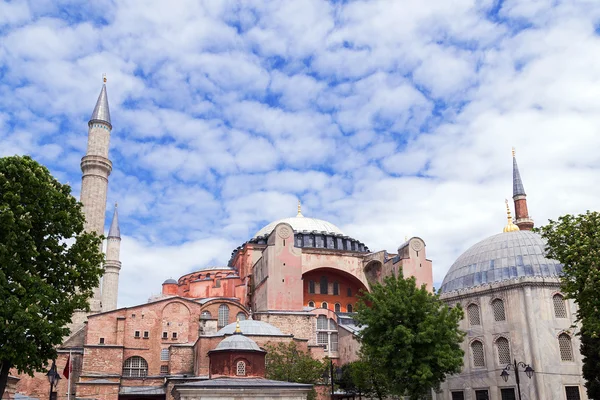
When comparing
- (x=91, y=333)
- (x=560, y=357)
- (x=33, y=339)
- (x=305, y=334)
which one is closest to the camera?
(x=33, y=339)

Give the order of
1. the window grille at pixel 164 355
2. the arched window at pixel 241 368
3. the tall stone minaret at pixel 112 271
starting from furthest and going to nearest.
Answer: the tall stone minaret at pixel 112 271 < the window grille at pixel 164 355 < the arched window at pixel 241 368

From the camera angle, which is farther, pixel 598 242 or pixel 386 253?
pixel 386 253

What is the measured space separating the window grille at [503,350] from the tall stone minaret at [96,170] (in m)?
28.2

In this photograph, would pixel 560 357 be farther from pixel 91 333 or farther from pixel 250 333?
pixel 91 333

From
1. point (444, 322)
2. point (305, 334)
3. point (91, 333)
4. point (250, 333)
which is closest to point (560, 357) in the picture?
point (444, 322)

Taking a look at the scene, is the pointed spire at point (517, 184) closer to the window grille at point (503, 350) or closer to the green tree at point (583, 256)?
the window grille at point (503, 350)

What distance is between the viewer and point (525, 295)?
31234 millimetres

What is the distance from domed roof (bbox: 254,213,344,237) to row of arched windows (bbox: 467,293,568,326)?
1641 centimetres

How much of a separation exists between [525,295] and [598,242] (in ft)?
50.2

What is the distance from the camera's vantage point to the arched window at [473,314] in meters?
33.3

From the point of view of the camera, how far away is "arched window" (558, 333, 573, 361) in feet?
100

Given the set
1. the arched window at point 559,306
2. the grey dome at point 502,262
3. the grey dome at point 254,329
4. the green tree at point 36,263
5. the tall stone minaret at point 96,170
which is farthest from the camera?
the tall stone minaret at point 96,170

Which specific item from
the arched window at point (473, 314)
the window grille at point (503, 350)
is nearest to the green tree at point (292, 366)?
the arched window at point (473, 314)

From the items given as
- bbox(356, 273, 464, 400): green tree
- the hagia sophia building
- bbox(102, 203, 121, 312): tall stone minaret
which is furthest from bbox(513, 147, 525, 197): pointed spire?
bbox(102, 203, 121, 312): tall stone minaret
